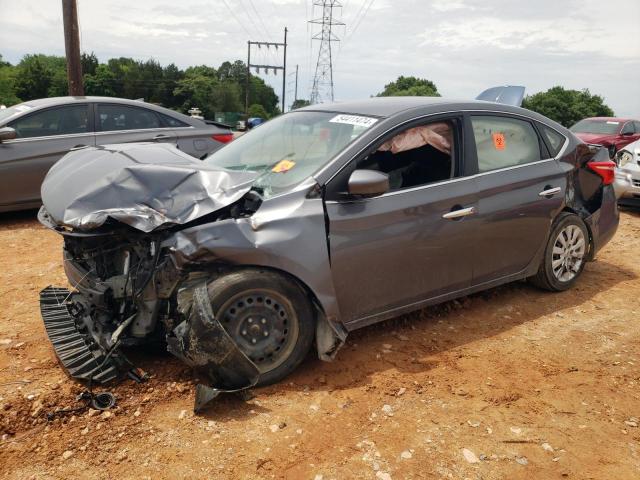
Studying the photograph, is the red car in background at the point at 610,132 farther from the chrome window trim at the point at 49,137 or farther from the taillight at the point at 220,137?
the chrome window trim at the point at 49,137

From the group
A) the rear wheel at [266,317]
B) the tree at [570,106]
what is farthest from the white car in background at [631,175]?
the tree at [570,106]

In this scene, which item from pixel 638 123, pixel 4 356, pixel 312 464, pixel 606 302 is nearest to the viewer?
pixel 312 464

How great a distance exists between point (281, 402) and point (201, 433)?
495 mm

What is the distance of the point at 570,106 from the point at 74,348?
55773 millimetres

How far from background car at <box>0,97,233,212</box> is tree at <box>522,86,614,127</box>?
159 ft

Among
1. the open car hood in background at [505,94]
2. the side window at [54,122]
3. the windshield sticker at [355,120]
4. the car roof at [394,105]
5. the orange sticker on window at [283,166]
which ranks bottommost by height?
the orange sticker on window at [283,166]

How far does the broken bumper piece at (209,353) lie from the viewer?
2.82 meters

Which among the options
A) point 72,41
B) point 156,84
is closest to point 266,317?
point 72,41

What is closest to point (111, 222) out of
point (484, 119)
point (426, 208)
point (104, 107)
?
point (426, 208)

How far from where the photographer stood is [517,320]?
4242 mm

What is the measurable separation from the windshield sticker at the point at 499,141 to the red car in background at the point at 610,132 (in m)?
10.7

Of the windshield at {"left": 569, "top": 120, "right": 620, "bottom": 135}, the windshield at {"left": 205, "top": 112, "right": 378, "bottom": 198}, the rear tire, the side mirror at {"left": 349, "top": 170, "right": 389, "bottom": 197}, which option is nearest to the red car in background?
the windshield at {"left": 569, "top": 120, "right": 620, "bottom": 135}

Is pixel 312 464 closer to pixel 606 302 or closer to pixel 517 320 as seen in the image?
pixel 517 320

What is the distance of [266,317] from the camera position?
3072 mm
